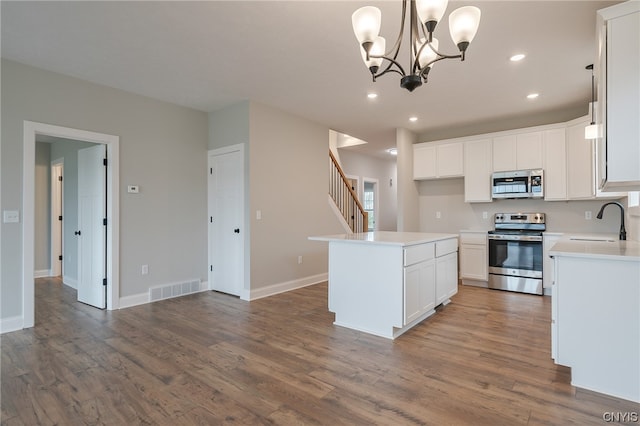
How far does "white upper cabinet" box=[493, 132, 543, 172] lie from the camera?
16.1 ft

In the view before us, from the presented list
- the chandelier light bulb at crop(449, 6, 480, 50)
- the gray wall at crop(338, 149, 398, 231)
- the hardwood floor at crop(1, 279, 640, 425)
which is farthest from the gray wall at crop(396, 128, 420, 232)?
the chandelier light bulb at crop(449, 6, 480, 50)

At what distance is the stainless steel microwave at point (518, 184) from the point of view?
4.87 meters

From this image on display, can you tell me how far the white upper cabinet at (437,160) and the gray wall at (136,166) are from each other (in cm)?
381

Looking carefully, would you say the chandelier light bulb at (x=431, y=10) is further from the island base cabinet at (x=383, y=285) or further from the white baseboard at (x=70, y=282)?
the white baseboard at (x=70, y=282)

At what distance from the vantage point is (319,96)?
4.35 metres

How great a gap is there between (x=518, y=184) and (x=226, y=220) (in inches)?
178

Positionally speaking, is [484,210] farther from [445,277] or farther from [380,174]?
[380,174]

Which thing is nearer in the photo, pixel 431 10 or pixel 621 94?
pixel 431 10

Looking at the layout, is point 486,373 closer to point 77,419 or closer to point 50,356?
point 77,419

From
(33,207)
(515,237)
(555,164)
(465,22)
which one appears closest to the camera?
(465,22)

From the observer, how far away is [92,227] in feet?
14.0

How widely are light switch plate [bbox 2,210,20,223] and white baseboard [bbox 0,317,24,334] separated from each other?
3.28ft

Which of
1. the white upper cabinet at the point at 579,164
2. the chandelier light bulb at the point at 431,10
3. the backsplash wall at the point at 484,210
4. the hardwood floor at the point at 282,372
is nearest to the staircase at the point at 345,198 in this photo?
the backsplash wall at the point at 484,210

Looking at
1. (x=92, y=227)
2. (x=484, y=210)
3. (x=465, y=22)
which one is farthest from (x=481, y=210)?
(x=92, y=227)
